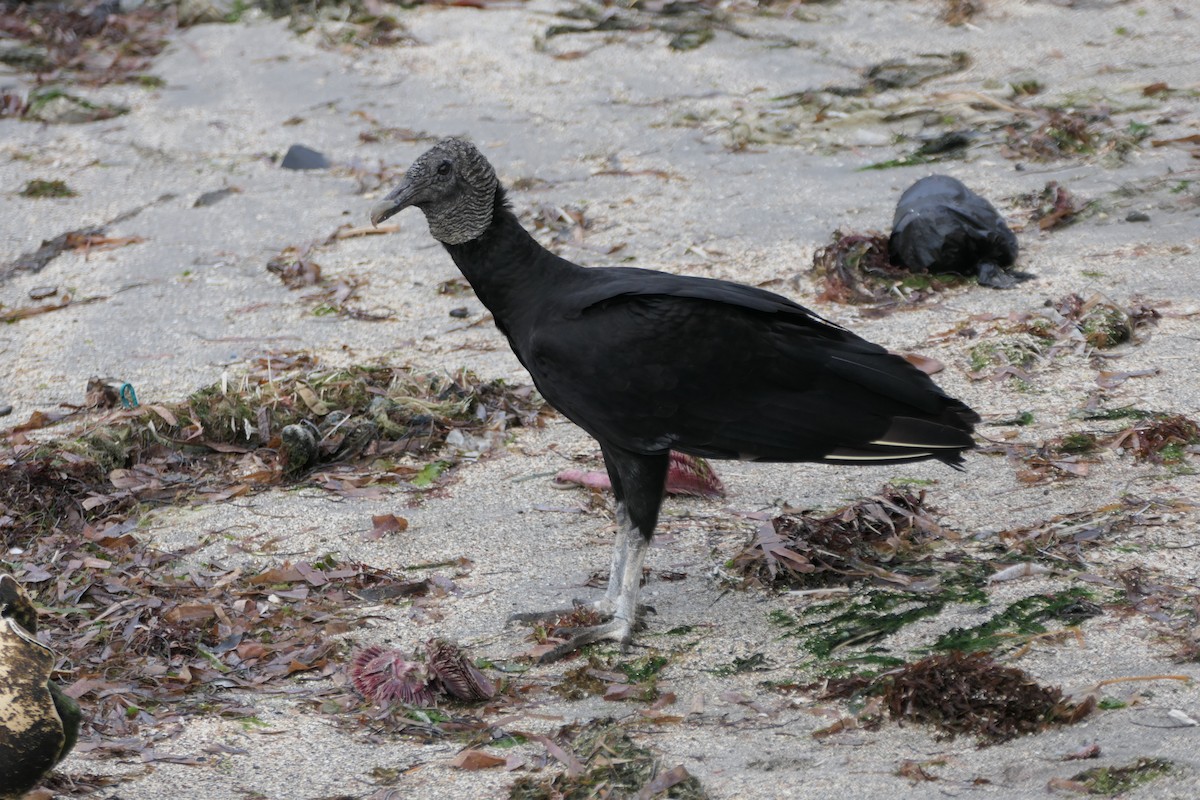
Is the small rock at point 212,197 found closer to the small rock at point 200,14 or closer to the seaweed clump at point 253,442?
the seaweed clump at point 253,442

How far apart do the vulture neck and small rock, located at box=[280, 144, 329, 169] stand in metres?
3.43

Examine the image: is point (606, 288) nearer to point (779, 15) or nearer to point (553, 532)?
point (553, 532)

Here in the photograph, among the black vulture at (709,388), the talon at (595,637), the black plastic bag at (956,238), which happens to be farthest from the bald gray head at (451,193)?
the black plastic bag at (956,238)

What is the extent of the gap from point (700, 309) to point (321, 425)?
162cm

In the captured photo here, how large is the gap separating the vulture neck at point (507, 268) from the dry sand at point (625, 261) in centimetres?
71

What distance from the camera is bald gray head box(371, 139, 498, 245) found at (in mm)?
3549

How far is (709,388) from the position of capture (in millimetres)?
3293

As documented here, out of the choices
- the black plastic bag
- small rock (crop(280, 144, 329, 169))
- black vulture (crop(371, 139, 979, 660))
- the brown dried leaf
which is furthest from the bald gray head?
small rock (crop(280, 144, 329, 169))

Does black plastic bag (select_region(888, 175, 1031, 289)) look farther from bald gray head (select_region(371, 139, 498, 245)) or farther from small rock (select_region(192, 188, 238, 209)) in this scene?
small rock (select_region(192, 188, 238, 209))

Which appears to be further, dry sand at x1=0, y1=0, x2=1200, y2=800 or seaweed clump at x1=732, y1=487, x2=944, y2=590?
seaweed clump at x1=732, y1=487, x2=944, y2=590

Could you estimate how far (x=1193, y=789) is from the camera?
7.37 ft

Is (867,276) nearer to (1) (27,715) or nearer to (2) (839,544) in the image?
(2) (839,544)

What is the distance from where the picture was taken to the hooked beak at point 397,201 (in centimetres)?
357

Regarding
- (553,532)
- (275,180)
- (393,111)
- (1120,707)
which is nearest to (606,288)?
(553,532)
